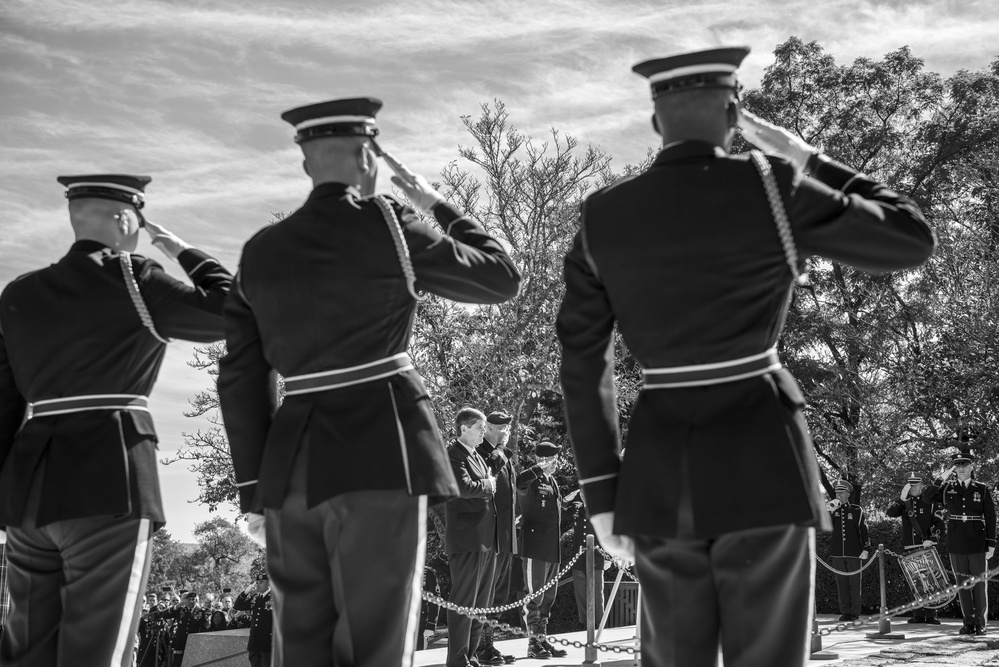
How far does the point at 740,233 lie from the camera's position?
308 cm

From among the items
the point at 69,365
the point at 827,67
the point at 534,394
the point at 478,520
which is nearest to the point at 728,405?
the point at 69,365

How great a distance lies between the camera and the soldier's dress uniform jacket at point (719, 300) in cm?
303

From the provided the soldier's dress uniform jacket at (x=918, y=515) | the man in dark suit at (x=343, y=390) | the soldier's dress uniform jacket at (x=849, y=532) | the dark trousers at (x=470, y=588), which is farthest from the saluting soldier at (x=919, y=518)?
the man in dark suit at (x=343, y=390)

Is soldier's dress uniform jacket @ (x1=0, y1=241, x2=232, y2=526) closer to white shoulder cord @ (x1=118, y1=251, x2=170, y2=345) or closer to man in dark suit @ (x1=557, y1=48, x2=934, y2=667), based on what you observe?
white shoulder cord @ (x1=118, y1=251, x2=170, y2=345)

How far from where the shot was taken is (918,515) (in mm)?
16625

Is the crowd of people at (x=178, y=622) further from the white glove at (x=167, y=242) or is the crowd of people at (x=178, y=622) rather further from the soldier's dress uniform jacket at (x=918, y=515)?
the white glove at (x=167, y=242)

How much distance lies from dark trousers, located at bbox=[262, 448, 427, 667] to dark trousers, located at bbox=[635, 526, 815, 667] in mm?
Result: 705

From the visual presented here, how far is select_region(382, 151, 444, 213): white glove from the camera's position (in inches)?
146

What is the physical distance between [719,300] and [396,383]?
105 centimetres

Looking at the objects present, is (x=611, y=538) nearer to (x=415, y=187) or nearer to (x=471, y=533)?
(x=415, y=187)

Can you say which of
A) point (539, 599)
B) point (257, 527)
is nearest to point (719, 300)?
point (257, 527)

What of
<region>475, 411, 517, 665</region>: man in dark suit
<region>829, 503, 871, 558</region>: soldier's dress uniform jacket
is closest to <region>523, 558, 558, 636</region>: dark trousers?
<region>475, 411, 517, 665</region>: man in dark suit

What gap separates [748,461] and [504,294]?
1.03m

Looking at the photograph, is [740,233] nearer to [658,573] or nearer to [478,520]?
[658,573]
